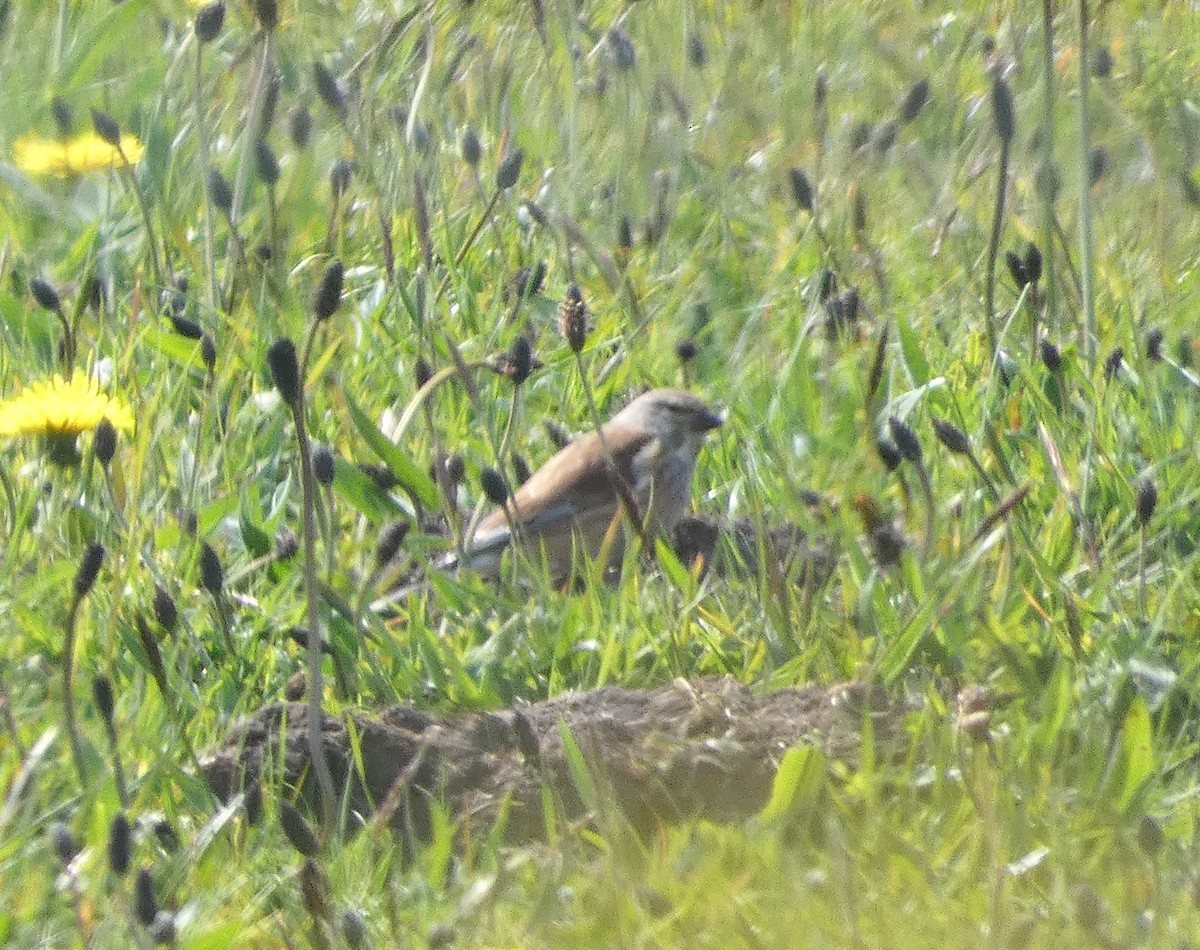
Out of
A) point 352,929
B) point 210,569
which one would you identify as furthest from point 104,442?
point 352,929

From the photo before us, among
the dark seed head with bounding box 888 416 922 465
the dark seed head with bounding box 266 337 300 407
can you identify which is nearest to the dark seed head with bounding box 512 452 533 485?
the dark seed head with bounding box 888 416 922 465

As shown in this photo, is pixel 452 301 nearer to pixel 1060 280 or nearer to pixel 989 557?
pixel 1060 280

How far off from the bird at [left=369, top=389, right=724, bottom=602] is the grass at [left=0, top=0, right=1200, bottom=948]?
86 mm

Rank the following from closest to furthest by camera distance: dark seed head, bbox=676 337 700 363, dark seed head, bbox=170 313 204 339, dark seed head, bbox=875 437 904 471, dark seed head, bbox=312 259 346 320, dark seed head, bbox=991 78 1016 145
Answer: dark seed head, bbox=312 259 346 320
dark seed head, bbox=875 437 904 471
dark seed head, bbox=991 78 1016 145
dark seed head, bbox=170 313 204 339
dark seed head, bbox=676 337 700 363

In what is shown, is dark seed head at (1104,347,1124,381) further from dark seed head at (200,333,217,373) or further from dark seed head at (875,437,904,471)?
dark seed head at (200,333,217,373)

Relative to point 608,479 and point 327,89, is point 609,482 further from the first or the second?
point 327,89

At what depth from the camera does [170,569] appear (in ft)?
10.9

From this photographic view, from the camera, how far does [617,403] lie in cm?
455

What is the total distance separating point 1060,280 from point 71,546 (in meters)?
2.02

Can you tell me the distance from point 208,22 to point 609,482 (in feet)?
4.21

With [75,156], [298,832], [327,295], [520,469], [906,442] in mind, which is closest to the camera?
[298,832]

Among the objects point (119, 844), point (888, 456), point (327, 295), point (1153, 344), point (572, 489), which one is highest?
point (327, 295)

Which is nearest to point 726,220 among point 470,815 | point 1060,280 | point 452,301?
point 452,301

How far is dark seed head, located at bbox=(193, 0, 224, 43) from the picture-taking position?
4145mm
